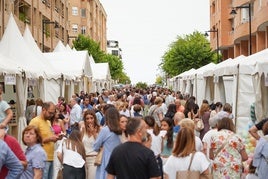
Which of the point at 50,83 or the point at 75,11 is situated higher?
the point at 75,11

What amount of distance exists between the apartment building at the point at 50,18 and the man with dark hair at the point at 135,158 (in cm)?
2784

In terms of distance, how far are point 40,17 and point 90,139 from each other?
38741mm

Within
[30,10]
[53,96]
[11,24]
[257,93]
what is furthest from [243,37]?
[257,93]

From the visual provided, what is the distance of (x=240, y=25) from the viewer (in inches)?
1724

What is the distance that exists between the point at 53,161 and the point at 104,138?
5.97 feet

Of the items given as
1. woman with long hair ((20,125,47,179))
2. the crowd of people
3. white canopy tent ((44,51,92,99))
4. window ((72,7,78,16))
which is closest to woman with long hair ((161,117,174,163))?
the crowd of people

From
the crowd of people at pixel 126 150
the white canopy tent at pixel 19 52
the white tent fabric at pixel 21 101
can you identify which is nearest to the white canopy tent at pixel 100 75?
the white canopy tent at pixel 19 52

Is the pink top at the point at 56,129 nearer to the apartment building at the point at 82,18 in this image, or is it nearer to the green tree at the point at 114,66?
the apartment building at the point at 82,18

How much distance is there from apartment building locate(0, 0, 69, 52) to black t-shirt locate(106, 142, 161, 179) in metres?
27.9

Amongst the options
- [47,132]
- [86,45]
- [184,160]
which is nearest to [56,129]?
[47,132]

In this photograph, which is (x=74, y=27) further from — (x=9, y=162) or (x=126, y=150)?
(x=9, y=162)

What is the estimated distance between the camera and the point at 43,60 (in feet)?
78.2

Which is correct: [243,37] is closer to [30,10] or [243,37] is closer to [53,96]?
[30,10]

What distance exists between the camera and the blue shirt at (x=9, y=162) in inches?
226
